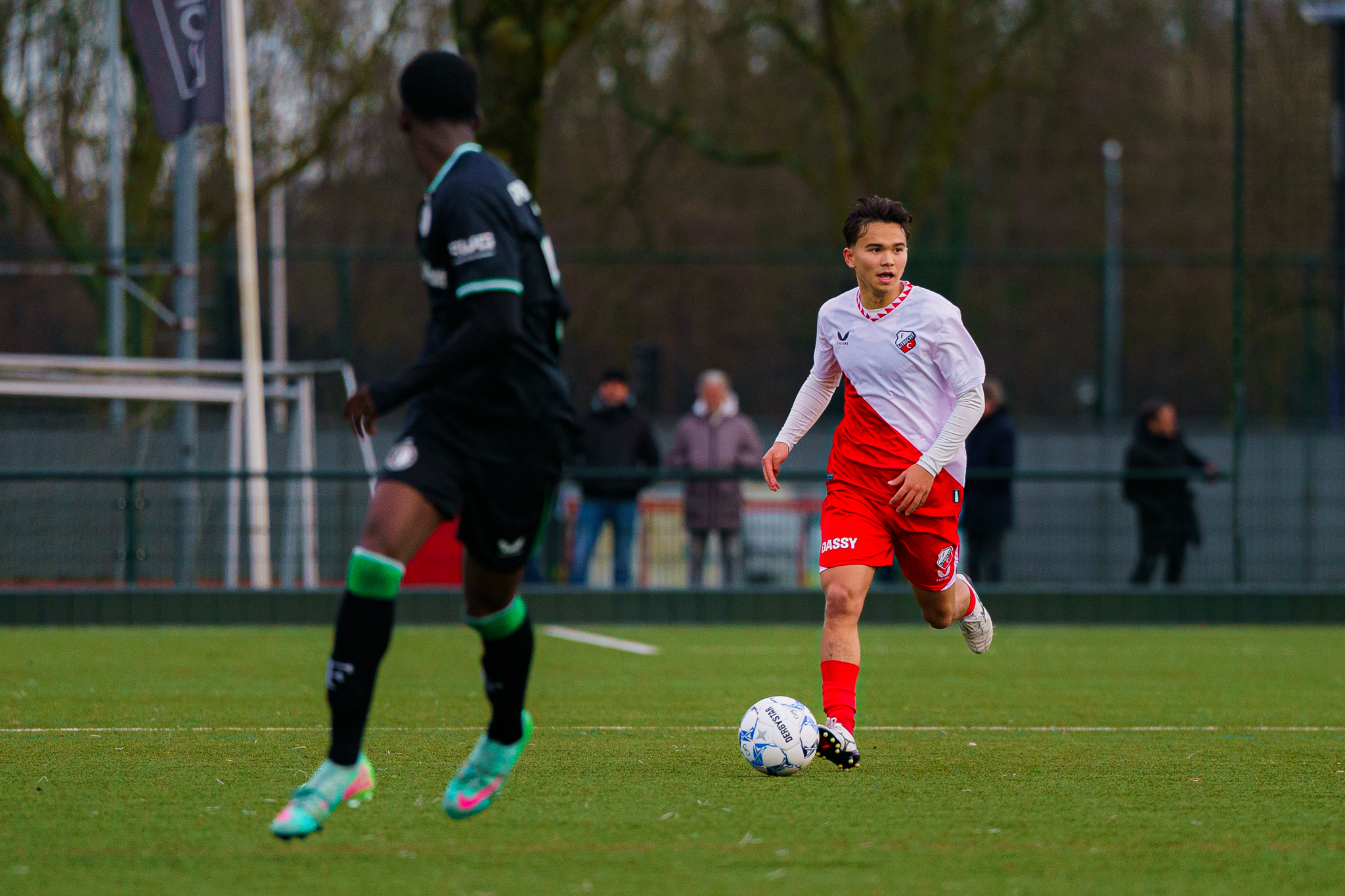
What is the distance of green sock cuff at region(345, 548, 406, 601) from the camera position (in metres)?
4.55

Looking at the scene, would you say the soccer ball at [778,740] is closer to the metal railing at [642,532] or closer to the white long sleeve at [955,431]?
the white long sleeve at [955,431]

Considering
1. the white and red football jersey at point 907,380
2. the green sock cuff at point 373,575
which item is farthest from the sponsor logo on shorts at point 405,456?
the white and red football jersey at point 907,380

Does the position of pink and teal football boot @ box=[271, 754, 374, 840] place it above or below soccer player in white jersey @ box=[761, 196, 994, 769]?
below

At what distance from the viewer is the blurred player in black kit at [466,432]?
452 centimetres

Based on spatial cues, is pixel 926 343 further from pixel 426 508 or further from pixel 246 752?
pixel 246 752

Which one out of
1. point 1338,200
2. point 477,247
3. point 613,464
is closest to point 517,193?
point 477,247

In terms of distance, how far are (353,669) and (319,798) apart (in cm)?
34

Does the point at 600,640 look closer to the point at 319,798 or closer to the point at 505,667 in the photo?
the point at 505,667

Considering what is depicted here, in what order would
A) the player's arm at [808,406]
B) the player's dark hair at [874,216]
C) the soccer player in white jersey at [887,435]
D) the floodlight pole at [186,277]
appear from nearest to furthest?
the soccer player in white jersey at [887,435] < the player's dark hair at [874,216] < the player's arm at [808,406] < the floodlight pole at [186,277]

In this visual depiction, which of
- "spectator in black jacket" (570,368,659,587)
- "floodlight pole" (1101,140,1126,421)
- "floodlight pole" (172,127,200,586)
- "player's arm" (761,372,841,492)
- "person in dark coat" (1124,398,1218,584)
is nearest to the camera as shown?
"player's arm" (761,372,841,492)

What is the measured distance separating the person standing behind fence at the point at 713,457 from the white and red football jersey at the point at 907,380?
760 cm

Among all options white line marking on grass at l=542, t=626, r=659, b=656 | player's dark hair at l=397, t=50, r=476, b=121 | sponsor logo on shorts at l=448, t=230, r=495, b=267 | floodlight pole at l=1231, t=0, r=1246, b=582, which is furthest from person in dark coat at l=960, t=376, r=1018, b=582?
sponsor logo on shorts at l=448, t=230, r=495, b=267

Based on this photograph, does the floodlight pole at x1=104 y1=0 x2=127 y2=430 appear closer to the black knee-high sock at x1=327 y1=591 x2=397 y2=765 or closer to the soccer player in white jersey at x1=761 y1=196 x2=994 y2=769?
the soccer player in white jersey at x1=761 y1=196 x2=994 y2=769

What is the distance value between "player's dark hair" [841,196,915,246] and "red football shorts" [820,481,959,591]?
3.17ft
